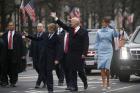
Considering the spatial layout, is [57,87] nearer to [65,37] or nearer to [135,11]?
[65,37]

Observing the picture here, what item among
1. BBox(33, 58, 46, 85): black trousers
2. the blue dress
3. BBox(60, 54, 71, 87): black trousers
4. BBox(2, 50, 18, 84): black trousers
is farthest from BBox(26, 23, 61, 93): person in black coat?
BBox(2, 50, 18, 84): black trousers

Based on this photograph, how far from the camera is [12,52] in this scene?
20266 millimetres

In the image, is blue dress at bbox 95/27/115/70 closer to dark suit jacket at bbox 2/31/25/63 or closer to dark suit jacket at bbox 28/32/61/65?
dark suit jacket at bbox 28/32/61/65

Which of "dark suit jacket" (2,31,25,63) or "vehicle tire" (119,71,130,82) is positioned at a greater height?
"dark suit jacket" (2,31,25,63)

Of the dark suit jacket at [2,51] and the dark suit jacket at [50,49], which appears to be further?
the dark suit jacket at [2,51]

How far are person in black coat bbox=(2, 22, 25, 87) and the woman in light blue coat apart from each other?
2845mm

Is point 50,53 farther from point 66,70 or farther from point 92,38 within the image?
point 92,38

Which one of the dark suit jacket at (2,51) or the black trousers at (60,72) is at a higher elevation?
the dark suit jacket at (2,51)

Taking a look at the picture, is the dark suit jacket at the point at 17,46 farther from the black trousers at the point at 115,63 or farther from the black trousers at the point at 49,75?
the black trousers at the point at 49,75

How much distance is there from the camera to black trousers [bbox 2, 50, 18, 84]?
20.2m

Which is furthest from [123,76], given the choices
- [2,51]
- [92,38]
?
[92,38]

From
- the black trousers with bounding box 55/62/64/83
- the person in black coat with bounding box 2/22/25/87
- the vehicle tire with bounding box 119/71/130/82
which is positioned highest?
the person in black coat with bounding box 2/22/25/87

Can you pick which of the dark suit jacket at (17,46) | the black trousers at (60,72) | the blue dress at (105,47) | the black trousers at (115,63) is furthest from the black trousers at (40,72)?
the black trousers at (115,63)

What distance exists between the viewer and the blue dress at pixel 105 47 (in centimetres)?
1827
